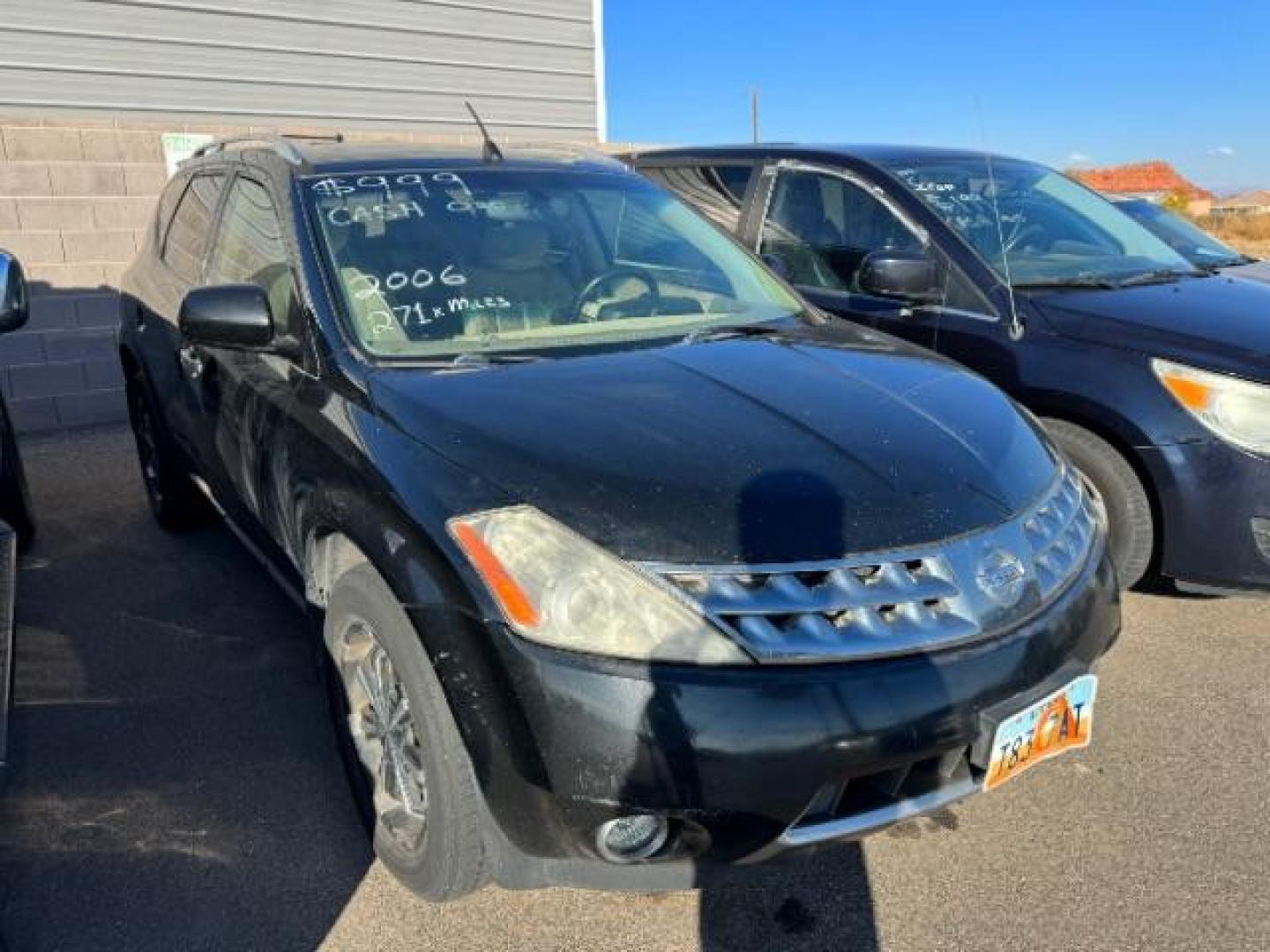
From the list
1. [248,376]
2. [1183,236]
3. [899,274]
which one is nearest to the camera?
[248,376]

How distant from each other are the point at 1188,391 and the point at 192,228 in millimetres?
3511

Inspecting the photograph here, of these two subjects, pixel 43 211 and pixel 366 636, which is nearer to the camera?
pixel 366 636

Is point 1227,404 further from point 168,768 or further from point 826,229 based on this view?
point 168,768

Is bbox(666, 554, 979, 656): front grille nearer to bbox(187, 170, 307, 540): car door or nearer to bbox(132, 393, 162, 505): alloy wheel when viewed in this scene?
bbox(187, 170, 307, 540): car door

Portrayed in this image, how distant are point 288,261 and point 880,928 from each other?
2212 millimetres

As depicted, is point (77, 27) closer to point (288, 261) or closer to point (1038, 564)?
point (288, 261)

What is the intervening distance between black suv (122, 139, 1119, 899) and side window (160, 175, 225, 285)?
71 cm

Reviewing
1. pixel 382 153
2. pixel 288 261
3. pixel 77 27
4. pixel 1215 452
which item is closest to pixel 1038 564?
pixel 1215 452

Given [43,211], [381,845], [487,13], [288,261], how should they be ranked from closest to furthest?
1. [381,845]
2. [288,261]
3. [43,211]
4. [487,13]

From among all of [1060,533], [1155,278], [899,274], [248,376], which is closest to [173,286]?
[248,376]

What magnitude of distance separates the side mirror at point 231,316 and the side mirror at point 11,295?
0.67 meters

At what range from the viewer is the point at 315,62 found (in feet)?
28.5

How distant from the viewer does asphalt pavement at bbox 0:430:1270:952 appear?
219 cm

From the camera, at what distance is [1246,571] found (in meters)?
3.22
